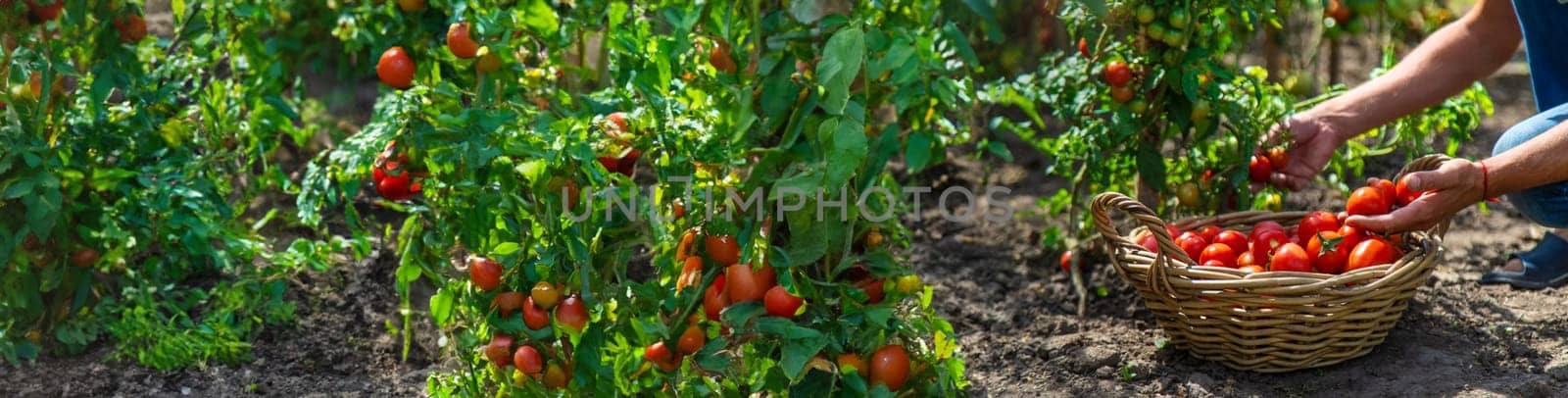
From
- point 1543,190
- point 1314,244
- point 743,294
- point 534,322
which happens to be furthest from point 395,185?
point 1543,190

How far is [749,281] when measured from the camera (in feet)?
6.07

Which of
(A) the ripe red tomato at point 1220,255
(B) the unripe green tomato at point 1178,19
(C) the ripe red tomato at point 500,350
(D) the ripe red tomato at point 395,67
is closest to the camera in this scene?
(C) the ripe red tomato at point 500,350

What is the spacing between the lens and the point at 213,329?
8.31ft

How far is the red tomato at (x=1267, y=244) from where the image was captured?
2404 millimetres

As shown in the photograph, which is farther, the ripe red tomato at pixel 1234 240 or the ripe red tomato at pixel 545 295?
the ripe red tomato at pixel 1234 240

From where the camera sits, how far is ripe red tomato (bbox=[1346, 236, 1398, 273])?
2.30 meters

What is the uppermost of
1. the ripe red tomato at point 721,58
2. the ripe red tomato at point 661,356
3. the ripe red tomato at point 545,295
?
the ripe red tomato at point 721,58

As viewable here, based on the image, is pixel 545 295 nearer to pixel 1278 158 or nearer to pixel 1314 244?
pixel 1314 244

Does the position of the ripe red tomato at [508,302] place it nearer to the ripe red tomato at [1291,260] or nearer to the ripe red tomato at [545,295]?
the ripe red tomato at [545,295]

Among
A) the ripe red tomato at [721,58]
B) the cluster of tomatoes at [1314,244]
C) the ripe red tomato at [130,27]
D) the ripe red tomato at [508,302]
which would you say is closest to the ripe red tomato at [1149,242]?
the cluster of tomatoes at [1314,244]

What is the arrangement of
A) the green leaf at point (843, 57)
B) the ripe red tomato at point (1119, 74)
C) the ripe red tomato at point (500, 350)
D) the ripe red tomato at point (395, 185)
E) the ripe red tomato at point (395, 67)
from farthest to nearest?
1. the ripe red tomato at point (1119, 74)
2. the ripe red tomato at point (395, 185)
3. the ripe red tomato at point (395, 67)
4. the ripe red tomato at point (500, 350)
5. the green leaf at point (843, 57)

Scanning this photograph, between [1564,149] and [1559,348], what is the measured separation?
0.39 metres

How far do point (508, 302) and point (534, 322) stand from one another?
6 centimetres

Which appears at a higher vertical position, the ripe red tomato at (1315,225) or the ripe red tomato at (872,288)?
the ripe red tomato at (872,288)
